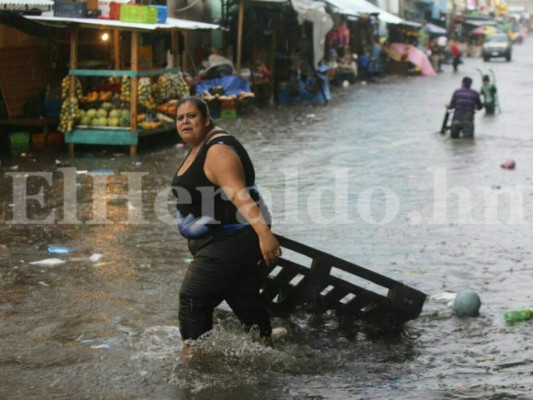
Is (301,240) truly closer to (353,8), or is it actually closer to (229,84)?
(229,84)

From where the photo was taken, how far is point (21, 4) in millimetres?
12625

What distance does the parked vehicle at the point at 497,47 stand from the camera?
183ft

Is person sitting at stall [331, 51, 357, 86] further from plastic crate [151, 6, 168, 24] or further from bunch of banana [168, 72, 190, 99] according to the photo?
plastic crate [151, 6, 168, 24]

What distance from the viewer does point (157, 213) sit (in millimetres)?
10062

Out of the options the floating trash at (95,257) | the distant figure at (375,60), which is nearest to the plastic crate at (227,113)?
the floating trash at (95,257)

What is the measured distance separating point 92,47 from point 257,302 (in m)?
13.1

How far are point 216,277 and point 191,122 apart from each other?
2.81 ft

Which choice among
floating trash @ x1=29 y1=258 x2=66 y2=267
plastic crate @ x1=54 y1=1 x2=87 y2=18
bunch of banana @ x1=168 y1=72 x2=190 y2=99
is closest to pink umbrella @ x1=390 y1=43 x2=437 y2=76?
bunch of banana @ x1=168 y1=72 x2=190 y2=99

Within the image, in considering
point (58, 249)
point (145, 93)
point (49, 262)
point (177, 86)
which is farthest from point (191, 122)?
point (177, 86)

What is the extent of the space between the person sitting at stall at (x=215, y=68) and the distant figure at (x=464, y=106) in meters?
7.15

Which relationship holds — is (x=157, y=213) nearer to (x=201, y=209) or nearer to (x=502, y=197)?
(x=502, y=197)

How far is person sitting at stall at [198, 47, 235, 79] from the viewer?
2242cm

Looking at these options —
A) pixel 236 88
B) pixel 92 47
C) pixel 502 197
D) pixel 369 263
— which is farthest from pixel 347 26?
pixel 369 263

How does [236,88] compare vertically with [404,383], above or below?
above
